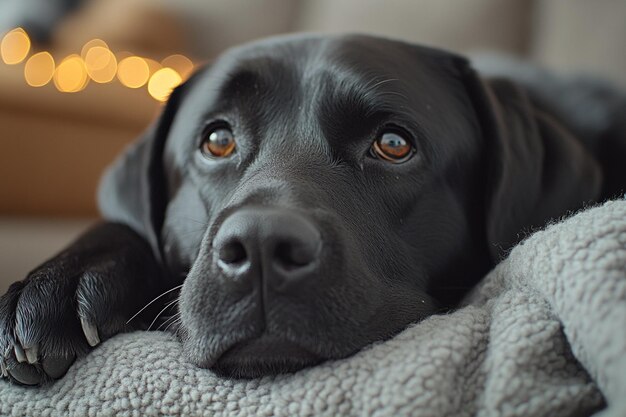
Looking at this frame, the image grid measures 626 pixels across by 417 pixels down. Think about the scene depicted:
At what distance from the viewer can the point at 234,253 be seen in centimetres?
92

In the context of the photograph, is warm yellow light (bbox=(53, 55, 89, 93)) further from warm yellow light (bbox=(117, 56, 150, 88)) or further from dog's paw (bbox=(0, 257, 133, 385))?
dog's paw (bbox=(0, 257, 133, 385))

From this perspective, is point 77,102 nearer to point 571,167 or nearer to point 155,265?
point 155,265

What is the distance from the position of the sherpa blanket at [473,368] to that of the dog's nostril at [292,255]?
0.50 feet

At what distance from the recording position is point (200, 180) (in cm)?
134

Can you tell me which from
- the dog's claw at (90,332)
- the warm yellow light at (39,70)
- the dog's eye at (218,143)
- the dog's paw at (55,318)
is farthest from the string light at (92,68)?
the dog's claw at (90,332)

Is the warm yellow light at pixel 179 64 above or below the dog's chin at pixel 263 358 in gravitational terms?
below

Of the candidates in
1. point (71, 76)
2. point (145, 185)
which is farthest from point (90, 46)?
point (145, 185)

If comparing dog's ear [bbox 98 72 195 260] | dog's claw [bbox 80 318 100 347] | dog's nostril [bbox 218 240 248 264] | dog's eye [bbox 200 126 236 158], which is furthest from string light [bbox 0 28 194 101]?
dog's nostril [bbox 218 240 248 264]

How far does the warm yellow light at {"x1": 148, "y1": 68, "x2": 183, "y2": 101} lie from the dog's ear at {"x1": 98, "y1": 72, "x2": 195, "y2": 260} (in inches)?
58.5

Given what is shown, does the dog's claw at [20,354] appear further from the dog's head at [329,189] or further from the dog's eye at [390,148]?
the dog's eye at [390,148]

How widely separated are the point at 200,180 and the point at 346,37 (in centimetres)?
44

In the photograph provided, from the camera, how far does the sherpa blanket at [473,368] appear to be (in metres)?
0.76

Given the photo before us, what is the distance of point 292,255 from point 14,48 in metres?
2.70

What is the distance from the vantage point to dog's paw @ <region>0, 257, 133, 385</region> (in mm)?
1020
